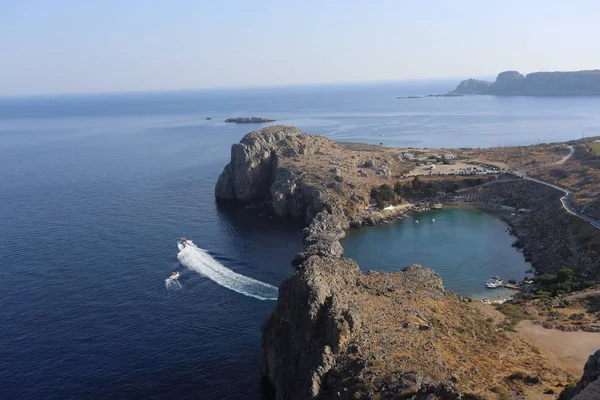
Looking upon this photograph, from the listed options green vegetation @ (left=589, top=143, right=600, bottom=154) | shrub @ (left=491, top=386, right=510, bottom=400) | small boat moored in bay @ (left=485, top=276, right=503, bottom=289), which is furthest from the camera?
green vegetation @ (left=589, top=143, right=600, bottom=154)

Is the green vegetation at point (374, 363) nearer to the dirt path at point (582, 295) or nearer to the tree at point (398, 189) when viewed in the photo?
the dirt path at point (582, 295)

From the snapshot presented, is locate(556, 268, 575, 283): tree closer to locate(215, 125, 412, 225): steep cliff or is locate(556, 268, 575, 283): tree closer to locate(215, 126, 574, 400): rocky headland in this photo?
locate(215, 126, 574, 400): rocky headland

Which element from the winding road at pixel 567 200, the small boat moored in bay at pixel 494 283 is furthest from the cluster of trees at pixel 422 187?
the small boat moored in bay at pixel 494 283

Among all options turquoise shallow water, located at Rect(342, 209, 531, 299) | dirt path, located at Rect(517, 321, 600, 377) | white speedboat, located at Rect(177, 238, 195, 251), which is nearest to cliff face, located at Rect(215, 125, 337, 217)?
turquoise shallow water, located at Rect(342, 209, 531, 299)

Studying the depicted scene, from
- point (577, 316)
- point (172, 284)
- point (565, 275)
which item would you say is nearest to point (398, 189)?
point (565, 275)

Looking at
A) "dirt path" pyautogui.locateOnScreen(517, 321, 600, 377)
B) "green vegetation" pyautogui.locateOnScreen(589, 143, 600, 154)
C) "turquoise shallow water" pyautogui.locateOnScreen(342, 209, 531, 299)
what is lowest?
"turquoise shallow water" pyautogui.locateOnScreen(342, 209, 531, 299)

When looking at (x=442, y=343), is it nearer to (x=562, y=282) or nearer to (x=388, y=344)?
(x=388, y=344)

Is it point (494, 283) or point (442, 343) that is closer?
point (442, 343)
